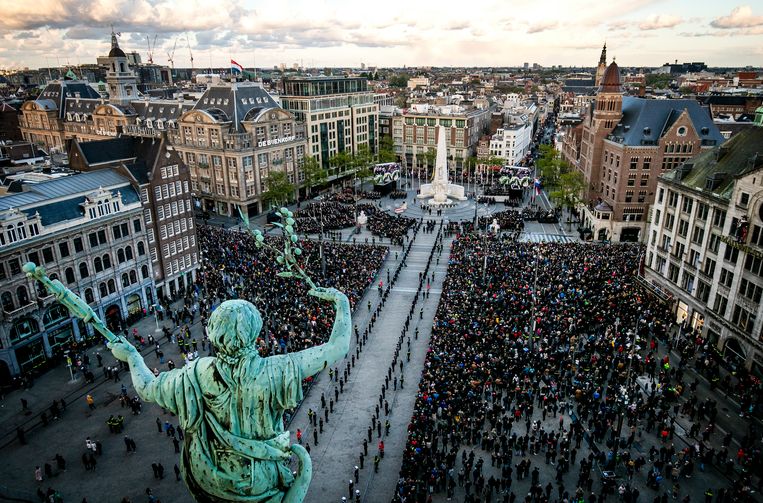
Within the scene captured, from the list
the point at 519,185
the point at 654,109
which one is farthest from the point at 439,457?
the point at 519,185

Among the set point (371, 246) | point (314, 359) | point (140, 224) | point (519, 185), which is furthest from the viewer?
point (519, 185)

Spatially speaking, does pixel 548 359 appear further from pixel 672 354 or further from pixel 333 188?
pixel 333 188

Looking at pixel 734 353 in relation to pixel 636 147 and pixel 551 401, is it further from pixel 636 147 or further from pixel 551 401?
pixel 636 147

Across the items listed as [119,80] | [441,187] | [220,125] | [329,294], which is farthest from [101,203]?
[119,80]

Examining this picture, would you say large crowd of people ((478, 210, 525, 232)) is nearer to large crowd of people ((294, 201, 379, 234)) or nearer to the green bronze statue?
large crowd of people ((294, 201, 379, 234))

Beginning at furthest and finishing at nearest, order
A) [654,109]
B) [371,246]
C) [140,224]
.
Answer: [654,109] → [371,246] → [140,224]

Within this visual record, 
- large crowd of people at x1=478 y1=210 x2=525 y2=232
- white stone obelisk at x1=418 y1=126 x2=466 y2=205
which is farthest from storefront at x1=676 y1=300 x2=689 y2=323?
white stone obelisk at x1=418 y1=126 x2=466 y2=205
